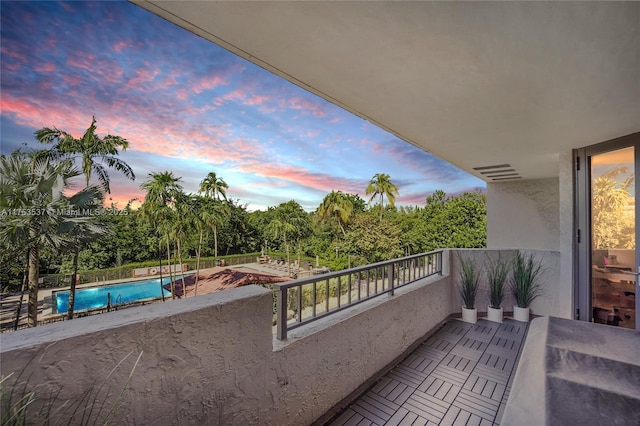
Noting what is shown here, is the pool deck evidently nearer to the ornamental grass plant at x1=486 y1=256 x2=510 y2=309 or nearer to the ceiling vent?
the ornamental grass plant at x1=486 y1=256 x2=510 y2=309

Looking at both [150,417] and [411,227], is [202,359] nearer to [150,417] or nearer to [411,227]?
[150,417]

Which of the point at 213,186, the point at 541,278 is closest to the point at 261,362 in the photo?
the point at 541,278

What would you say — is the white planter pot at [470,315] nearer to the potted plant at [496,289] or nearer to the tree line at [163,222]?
the potted plant at [496,289]

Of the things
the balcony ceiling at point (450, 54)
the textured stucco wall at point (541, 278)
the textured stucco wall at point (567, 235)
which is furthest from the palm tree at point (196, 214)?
the textured stucco wall at point (567, 235)

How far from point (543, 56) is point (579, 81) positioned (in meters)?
0.56

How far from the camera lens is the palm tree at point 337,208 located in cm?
2103

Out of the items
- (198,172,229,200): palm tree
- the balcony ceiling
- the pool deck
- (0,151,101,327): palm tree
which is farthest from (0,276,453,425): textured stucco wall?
(198,172,229,200): palm tree

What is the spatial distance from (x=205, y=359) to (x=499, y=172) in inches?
214

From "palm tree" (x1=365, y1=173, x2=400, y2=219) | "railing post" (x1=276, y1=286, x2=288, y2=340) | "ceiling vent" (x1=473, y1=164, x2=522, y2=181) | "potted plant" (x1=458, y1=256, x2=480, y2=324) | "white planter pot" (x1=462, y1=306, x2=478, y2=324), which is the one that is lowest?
"white planter pot" (x1=462, y1=306, x2=478, y2=324)

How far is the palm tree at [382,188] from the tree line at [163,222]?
70 mm

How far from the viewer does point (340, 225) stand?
2147cm

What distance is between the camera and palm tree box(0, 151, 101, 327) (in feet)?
18.8

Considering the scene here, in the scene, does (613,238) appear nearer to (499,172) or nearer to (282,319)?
(499,172)

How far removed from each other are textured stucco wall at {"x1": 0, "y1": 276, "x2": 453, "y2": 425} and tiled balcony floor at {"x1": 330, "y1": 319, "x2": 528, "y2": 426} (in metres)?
0.31
